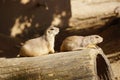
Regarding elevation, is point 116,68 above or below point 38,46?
below

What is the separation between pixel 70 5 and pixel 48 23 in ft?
2.48

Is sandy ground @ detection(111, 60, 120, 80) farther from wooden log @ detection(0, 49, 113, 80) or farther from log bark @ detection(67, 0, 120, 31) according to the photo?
wooden log @ detection(0, 49, 113, 80)

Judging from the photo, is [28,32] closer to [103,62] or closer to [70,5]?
[70,5]

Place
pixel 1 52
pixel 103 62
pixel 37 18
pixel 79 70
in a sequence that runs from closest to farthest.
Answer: pixel 79 70 → pixel 103 62 → pixel 1 52 → pixel 37 18

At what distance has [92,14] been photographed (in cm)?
1013

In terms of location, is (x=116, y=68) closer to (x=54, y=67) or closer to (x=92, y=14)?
(x=92, y=14)

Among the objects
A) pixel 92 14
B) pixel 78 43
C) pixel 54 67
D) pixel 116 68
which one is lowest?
pixel 116 68

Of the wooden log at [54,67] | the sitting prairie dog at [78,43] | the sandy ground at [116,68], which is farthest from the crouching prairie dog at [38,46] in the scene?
the sandy ground at [116,68]

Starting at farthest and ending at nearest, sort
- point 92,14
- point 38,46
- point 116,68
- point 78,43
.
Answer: point 92,14, point 116,68, point 78,43, point 38,46

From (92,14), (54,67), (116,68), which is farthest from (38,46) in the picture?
(92,14)

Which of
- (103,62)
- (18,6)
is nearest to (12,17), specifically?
(18,6)

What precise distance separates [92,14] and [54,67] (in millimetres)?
4331

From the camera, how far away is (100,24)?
1003 cm

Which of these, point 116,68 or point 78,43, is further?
point 116,68
